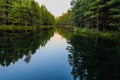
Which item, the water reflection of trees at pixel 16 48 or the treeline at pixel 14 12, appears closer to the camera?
the water reflection of trees at pixel 16 48

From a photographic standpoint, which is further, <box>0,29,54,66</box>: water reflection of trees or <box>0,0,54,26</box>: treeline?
<box>0,0,54,26</box>: treeline

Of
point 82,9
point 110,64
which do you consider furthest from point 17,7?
point 110,64

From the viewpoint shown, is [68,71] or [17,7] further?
[17,7]

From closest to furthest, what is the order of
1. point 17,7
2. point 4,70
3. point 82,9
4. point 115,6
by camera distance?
1. point 4,70
2. point 115,6
3. point 82,9
4. point 17,7

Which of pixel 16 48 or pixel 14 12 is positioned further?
pixel 14 12

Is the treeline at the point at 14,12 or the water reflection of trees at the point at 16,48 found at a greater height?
the treeline at the point at 14,12

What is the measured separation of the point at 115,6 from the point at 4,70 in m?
28.7

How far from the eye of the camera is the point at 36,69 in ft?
35.1

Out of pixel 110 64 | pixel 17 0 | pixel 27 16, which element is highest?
pixel 17 0

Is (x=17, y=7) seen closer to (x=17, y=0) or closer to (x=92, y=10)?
(x=17, y=0)

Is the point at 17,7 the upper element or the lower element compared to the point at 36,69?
upper

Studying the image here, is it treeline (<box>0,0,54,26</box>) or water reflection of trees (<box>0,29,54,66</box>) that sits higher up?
treeline (<box>0,0,54,26</box>)

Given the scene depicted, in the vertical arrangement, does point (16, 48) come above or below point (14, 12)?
below

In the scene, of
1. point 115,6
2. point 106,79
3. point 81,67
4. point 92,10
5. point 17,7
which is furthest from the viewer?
point 17,7
